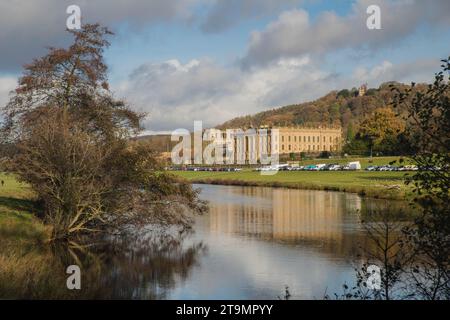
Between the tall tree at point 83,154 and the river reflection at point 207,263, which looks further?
the tall tree at point 83,154

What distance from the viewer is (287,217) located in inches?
1150

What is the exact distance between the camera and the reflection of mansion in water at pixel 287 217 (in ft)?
76.4

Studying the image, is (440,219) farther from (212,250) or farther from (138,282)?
(212,250)

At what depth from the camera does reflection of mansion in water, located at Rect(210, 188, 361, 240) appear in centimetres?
2330

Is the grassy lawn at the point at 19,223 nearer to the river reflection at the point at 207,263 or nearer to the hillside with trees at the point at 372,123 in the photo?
the river reflection at the point at 207,263

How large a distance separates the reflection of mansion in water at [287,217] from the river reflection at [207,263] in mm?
81

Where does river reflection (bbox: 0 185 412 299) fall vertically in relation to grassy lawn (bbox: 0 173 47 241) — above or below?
below

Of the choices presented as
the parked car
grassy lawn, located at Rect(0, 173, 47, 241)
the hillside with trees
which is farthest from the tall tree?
the parked car

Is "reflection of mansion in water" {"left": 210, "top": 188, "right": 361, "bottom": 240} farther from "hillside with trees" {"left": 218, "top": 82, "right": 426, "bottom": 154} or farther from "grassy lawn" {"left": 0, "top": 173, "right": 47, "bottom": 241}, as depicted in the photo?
"grassy lawn" {"left": 0, "top": 173, "right": 47, "bottom": 241}

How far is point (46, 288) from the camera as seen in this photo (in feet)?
38.4

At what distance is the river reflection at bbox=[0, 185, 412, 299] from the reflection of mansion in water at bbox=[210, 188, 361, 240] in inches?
3.2

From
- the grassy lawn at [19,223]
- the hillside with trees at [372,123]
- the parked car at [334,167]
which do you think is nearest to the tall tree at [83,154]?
the grassy lawn at [19,223]
